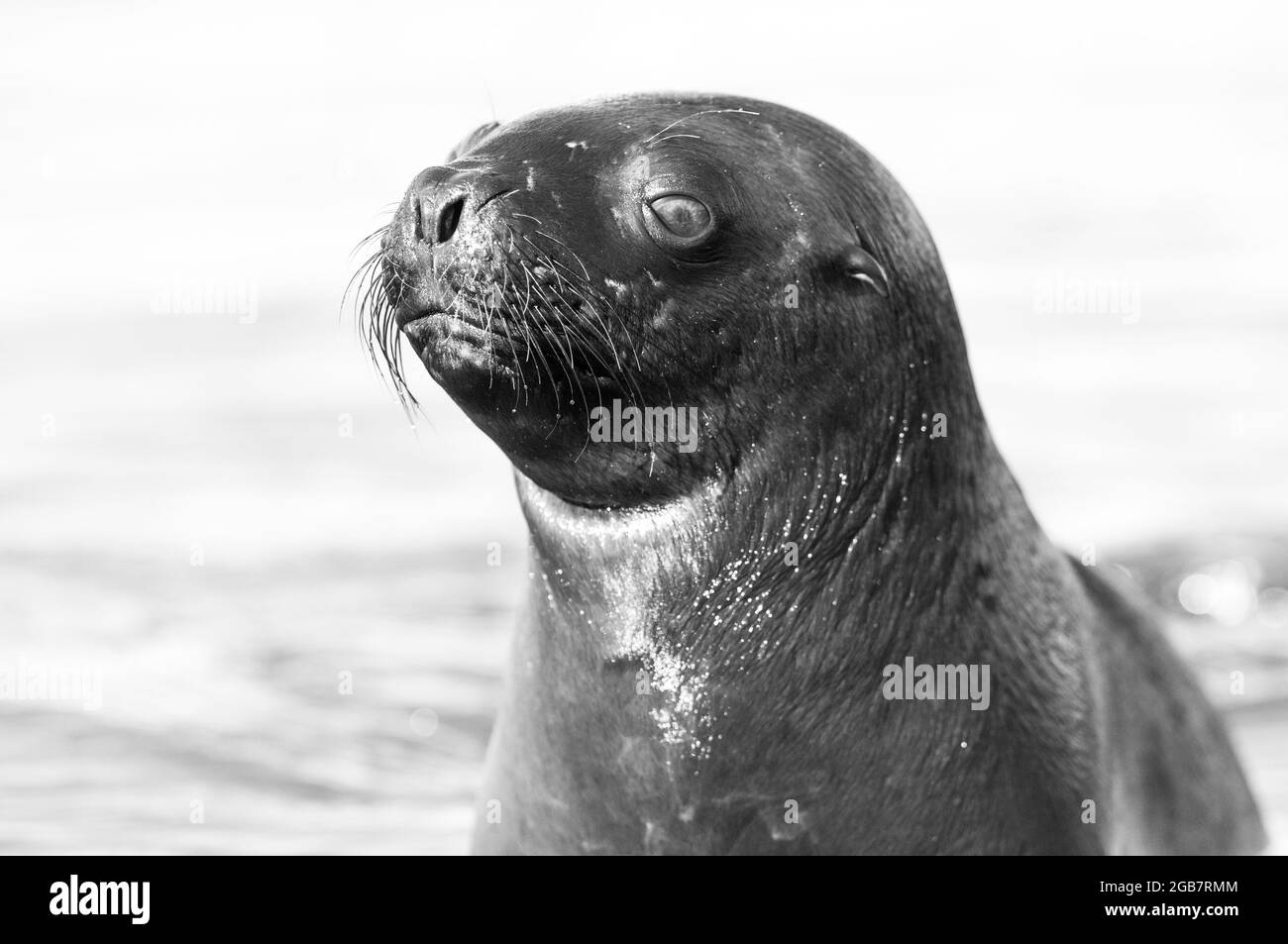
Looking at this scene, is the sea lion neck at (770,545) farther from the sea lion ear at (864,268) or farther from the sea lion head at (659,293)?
the sea lion ear at (864,268)

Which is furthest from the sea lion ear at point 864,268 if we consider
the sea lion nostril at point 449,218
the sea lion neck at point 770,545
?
the sea lion nostril at point 449,218

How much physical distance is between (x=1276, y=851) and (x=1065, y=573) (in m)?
1.86

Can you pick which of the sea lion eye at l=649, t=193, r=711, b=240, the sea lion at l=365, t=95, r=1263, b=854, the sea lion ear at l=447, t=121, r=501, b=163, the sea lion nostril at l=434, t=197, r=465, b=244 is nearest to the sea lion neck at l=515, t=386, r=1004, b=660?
the sea lion at l=365, t=95, r=1263, b=854

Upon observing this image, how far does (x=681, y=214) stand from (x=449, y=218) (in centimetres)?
61

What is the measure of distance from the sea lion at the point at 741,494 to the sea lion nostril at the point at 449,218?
0.01 meters

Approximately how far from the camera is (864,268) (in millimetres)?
6059

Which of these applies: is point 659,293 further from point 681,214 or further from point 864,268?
point 864,268

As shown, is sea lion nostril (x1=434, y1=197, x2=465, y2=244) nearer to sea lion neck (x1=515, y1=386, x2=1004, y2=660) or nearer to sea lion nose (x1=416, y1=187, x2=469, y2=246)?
sea lion nose (x1=416, y1=187, x2=469, y2=246)

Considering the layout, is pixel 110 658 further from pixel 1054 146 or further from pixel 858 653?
pixel 1054 146

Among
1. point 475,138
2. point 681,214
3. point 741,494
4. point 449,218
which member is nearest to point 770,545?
point 741,494

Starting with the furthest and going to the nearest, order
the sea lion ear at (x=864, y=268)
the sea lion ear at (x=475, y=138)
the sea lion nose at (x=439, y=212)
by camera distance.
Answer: the sea lion ear at (x=475, y=138) < the sea lion ear at (x=864, y=268) < the sea lion nose at (x=439, y=212)

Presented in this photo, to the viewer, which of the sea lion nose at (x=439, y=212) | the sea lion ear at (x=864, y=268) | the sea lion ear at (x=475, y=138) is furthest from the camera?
the sea lion ear at (x=475, y=138)

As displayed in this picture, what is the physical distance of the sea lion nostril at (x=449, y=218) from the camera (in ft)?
18.9

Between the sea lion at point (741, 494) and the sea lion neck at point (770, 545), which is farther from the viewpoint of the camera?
the sea lion neck at point (770, 545)
